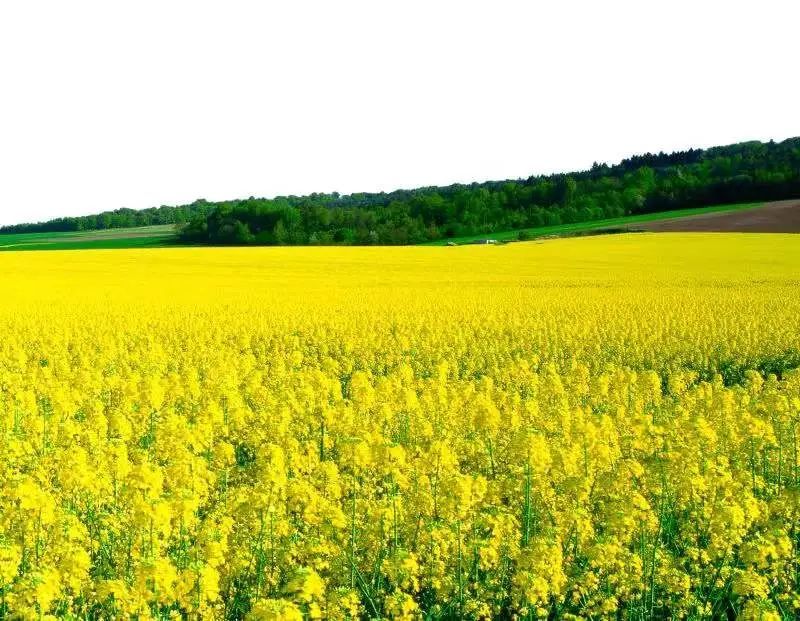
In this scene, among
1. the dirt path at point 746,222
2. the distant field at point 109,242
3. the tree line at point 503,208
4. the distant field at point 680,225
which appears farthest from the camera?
the tree line at point 503,208

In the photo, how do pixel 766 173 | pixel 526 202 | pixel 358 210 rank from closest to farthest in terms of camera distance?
1. pixel 766 173
2. pixel 358 210
3. pixel 526 202

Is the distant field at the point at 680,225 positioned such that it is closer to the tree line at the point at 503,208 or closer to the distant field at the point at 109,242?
the distant field at the point at 109,242

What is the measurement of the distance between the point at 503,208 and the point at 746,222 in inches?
2085

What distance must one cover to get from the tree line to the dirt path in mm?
19132

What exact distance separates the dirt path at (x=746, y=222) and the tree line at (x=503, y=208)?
19.1 metres

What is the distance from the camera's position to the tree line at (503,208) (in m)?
95.8

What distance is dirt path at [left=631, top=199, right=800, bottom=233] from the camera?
6794 centimetres

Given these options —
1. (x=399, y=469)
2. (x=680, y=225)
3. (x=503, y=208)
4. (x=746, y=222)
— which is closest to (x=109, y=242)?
(x=503, y=208)

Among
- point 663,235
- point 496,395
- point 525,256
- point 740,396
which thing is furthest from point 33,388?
point 663,235

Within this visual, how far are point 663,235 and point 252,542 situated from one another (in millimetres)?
65216

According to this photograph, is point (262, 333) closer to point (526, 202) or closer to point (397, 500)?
point (397, 500)

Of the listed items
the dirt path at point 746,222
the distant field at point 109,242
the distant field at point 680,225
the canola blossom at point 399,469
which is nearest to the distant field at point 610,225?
the distant field at point 680,225

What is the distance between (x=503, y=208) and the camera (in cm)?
12131

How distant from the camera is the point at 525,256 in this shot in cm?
5541
